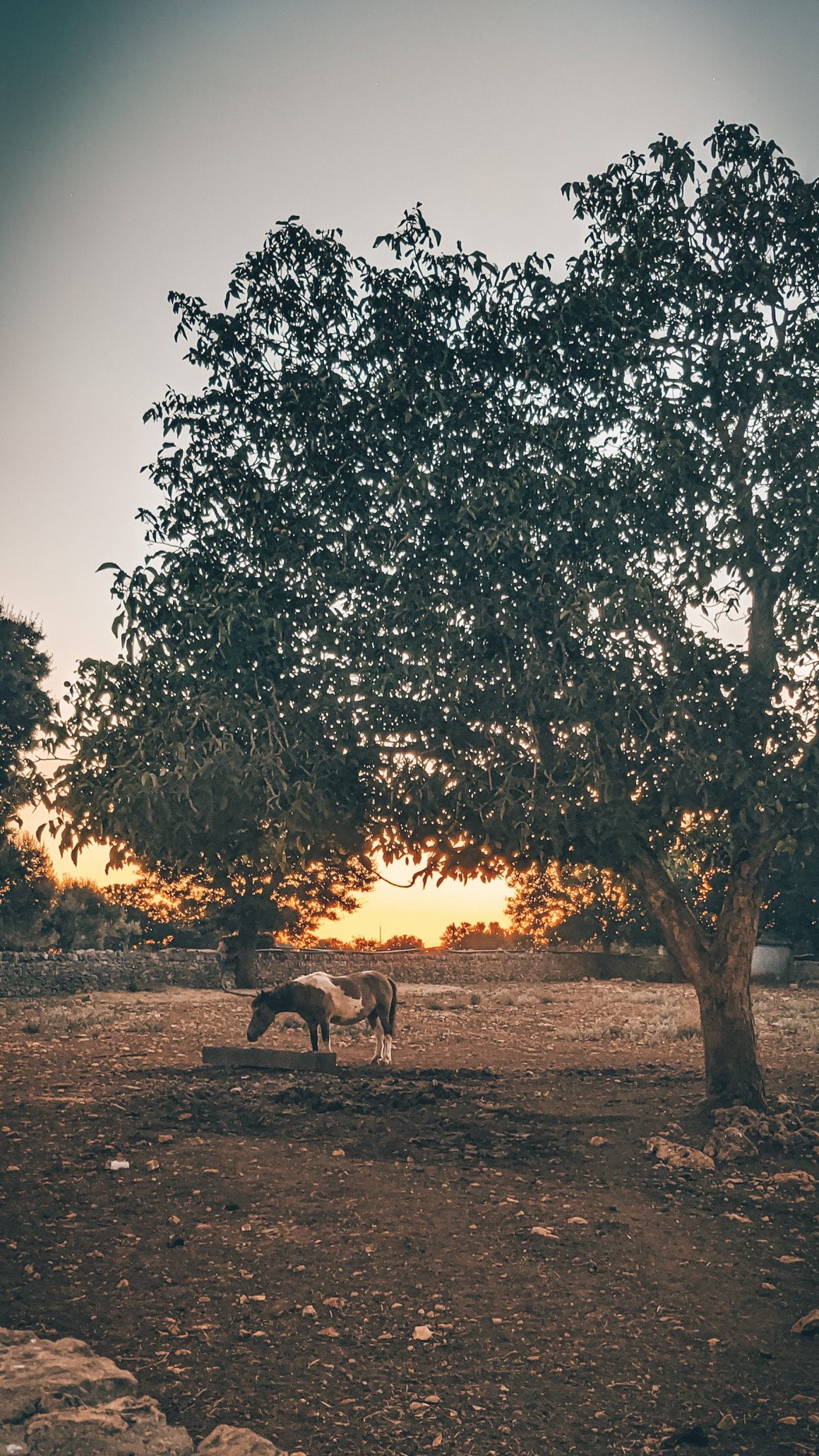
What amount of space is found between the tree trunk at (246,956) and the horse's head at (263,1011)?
1892cm

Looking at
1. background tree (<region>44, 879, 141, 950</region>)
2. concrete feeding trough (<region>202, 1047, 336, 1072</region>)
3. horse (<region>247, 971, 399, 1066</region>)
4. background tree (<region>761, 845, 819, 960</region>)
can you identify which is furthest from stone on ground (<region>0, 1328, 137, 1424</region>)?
background tree (<region>761, 845, 819, 960</region>)

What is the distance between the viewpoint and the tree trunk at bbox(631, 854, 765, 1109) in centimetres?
1458

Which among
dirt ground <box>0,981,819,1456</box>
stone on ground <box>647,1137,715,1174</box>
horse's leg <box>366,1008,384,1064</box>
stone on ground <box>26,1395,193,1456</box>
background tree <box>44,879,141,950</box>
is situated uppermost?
background tree <box>44,879,141,950</box>

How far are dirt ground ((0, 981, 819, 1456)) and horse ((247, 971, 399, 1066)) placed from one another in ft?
6.03

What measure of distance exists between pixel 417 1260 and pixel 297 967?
32872 mm

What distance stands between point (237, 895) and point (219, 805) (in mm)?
27174

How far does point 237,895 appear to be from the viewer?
39.7m

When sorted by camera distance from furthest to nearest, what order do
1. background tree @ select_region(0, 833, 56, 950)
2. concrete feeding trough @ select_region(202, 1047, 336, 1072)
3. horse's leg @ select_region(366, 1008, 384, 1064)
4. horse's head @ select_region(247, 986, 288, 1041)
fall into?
background tree @ select_region(0, 833, 56, 950) → horse's head @ select_region(247, 986, 288, 1041) → horse's leg @ select_region(366, 1008, 384, 1064) → concrete feeding trough @ select_region(202, 1047, 336, 1072)

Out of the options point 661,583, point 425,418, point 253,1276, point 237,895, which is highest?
point 425,418

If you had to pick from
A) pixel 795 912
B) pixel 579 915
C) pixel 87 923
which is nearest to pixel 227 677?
pixel 87 923

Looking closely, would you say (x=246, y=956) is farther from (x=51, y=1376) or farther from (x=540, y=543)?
(x=51, y=1376)

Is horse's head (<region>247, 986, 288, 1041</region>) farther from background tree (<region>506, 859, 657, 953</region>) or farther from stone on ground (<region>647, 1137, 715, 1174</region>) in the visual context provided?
background tree (<region>506, 859, 657, 953</region>)

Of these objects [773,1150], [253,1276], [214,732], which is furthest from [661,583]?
[253,1276]

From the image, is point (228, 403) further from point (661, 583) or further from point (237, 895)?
point (237, 895)
